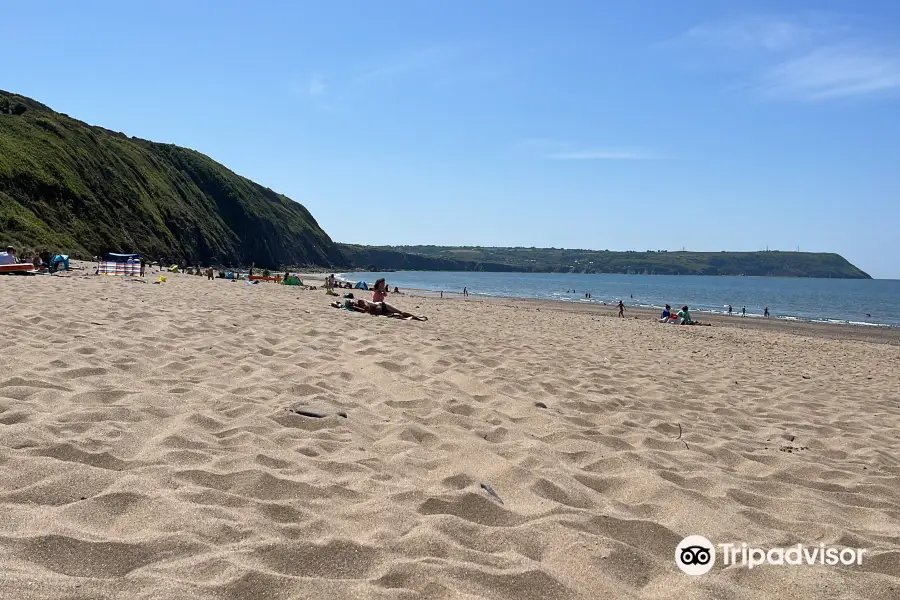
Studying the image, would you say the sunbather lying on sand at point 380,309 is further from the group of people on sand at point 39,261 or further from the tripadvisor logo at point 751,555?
the group of people on sand at point 39,261

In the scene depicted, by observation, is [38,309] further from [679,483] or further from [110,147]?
[110,147]

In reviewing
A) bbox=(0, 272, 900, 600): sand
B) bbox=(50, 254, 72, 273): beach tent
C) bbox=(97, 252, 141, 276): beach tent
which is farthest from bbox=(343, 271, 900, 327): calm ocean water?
bbox=(0, 272, 900, 600): sand

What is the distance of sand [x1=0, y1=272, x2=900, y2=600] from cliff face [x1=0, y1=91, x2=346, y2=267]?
40.1 meters

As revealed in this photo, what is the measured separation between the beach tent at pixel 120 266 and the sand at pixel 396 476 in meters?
17.1

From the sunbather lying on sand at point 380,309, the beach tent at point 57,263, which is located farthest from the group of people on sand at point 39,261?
the sunbather lying on sand at point 380,309

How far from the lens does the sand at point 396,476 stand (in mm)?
2252

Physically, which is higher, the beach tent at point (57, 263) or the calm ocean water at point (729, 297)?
the beach tent at point (57, 263)

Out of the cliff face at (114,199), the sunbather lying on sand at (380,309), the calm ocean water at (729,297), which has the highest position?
the cliff face at (114,199)

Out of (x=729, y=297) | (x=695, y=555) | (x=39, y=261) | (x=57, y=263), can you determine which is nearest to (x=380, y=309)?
(x=695, y=555)

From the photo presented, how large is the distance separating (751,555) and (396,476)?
183 centimetres

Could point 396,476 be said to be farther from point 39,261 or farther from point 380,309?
point 39,261

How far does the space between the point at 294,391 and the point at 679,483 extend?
10.3ft

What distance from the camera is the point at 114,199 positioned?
62.8 metres

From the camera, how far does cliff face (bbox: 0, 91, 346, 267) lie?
47.4 meters
